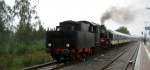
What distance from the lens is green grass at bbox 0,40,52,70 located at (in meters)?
19.5

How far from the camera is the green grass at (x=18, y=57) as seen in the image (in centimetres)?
1948

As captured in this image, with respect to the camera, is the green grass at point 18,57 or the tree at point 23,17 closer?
the green grass at point 18,57

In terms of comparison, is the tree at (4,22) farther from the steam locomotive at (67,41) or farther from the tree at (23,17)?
the steam locomotive at (67,41)

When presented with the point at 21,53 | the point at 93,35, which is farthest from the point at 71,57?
the point at 21,53

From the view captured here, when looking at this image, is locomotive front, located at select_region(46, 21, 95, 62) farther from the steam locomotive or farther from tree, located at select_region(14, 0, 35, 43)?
tree, located at select_region(14, 0, 35, 43)

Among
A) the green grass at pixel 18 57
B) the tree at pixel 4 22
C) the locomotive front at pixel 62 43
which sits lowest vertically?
the green grass at pixel 18 57

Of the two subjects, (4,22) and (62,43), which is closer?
(62,43)

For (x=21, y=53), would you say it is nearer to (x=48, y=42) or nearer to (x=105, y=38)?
(x=48, y=42)

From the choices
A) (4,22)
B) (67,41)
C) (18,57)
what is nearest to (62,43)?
(67,41)

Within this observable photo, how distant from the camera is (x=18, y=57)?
2528cm

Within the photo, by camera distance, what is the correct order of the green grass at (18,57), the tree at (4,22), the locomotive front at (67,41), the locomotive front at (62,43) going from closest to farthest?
the green grass at (18,57)
the locomotive front at (62,43)
the locomotive front at (67,41)
the tree at (4,22)

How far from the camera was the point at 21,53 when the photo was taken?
29438 mm

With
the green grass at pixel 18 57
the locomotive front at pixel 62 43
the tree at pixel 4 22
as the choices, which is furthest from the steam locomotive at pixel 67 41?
the tree at pixel 4 22

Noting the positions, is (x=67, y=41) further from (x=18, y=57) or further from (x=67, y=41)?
(x=18, y=57)
